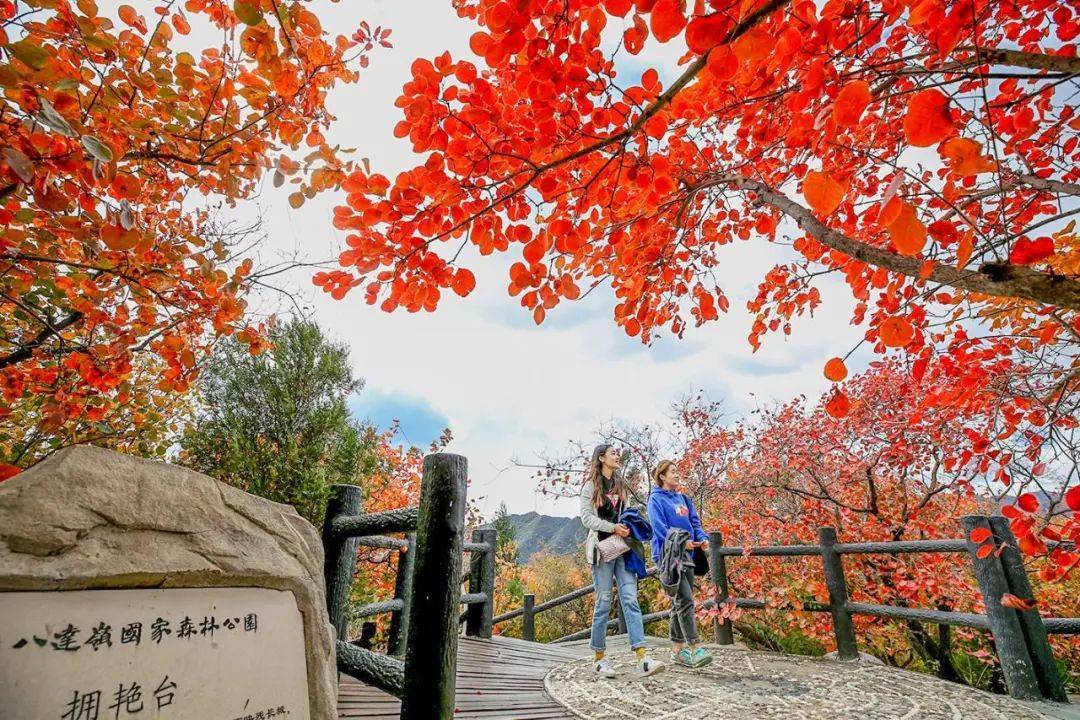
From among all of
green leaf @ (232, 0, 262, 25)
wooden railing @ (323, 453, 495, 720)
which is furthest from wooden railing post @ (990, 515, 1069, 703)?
green leaf @ (232, 0, 262, 25)

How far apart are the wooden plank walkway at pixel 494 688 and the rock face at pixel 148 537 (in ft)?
5.66

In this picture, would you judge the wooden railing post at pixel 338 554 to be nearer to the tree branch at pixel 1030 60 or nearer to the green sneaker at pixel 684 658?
the tree branch at pixel 1030 60

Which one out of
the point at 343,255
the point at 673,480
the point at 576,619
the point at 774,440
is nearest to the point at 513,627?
the point at 576,619

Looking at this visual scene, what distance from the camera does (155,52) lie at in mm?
2691

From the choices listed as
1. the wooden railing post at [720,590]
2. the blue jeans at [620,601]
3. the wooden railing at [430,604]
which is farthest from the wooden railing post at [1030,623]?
the wooden railing at [430,604]

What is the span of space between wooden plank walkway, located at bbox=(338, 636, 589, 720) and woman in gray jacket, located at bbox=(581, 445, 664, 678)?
71 centimetres

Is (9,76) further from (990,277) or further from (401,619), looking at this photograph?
(401,619)

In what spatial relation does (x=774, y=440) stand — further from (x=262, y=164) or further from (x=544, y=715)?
(x=262, y=164)

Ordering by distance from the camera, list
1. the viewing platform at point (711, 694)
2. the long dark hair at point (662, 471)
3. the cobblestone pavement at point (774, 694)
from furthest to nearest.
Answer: the long dark hair at point (662, 471), the cobblestone pavement at point (774, 694), the viewing platform at point (711, 694)

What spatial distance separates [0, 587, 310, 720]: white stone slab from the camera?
0.77 metres

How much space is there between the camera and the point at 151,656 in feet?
2.98

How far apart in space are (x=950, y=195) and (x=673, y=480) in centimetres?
310

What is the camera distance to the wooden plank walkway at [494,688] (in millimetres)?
2652

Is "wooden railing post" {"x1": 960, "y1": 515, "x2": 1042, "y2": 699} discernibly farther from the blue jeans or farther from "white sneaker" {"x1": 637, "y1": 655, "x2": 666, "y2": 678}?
the blue jeans
